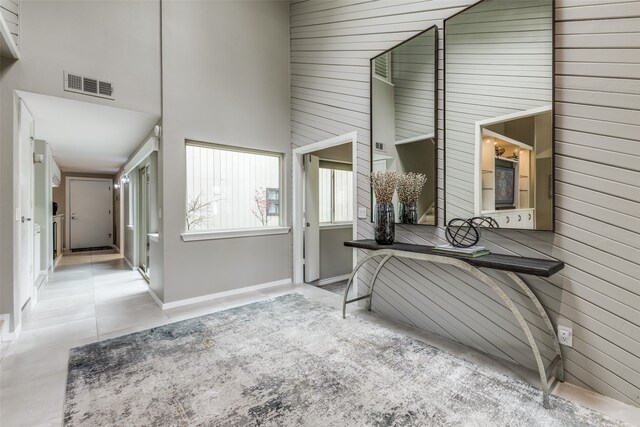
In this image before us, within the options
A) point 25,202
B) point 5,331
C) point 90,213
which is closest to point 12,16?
point 25,202

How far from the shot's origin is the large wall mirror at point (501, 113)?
6.29 feet

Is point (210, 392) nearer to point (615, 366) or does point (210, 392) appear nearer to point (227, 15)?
point (615, 366)

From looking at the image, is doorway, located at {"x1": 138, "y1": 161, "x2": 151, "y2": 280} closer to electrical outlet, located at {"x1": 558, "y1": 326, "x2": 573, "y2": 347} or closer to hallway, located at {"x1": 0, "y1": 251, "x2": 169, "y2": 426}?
hallway, located at {"x1": 0, "y1": 251, "x2": 169, "y2": 426}

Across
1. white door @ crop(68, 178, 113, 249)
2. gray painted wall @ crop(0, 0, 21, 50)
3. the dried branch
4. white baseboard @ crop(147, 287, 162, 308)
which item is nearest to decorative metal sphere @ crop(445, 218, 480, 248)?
the dried branch

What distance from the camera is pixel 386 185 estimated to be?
2.70 meters

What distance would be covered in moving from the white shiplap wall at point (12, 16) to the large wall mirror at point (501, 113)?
3.62 metres

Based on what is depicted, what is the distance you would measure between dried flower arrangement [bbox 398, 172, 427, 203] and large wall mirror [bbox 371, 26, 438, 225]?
3 centimetres

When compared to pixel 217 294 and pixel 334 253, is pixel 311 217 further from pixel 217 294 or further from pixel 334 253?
pixel 217 294

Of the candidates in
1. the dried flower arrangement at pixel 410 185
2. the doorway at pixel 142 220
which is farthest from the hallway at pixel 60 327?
the dried flower arrangement at pixel 410 185

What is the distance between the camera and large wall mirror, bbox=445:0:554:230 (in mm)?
1918

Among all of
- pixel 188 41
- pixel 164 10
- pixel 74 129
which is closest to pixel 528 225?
pixel 188 41

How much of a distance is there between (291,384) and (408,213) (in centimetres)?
171

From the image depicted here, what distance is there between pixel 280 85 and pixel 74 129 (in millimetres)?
2774

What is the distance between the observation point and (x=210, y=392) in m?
1.82
